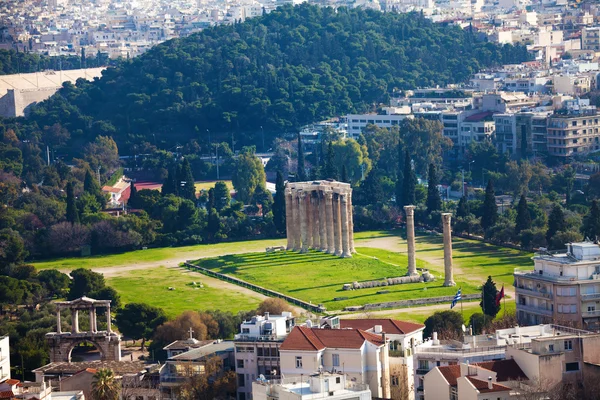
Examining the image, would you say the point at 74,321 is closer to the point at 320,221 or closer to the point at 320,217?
the point at 320,217

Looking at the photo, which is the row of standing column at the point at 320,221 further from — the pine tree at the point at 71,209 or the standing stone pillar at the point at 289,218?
the pine tree at the point at 71,209

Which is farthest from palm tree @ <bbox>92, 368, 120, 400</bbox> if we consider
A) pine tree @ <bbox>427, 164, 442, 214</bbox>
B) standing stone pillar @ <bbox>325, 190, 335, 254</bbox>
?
pine tree @ <bbox>427, 164, 442, 214</bbox>

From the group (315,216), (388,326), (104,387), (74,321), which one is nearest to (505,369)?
(388,326)

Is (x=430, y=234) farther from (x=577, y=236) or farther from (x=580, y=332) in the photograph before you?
(x=580, y=332)

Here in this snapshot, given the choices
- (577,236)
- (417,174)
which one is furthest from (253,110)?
(577,236)

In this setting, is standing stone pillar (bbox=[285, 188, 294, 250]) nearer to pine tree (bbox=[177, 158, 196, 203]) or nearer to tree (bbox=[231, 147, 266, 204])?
pine tree (bbox=[177, 158, 196, 203])

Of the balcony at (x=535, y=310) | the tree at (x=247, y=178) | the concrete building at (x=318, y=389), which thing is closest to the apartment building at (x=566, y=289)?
the balcony at (x=535, y=310)
